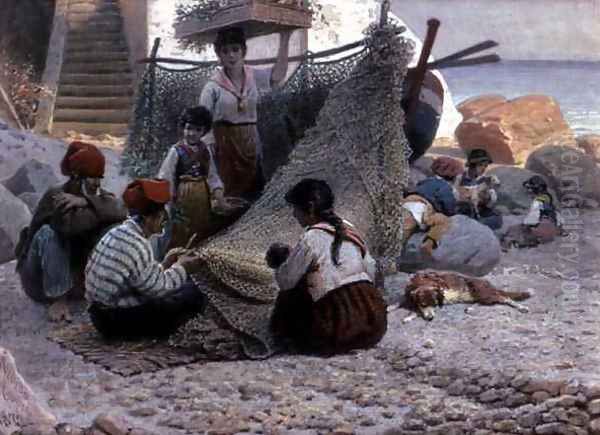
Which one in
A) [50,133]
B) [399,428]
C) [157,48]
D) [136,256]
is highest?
[157,48]

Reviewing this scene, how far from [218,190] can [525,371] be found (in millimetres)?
983

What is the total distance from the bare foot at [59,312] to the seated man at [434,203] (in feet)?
3.11

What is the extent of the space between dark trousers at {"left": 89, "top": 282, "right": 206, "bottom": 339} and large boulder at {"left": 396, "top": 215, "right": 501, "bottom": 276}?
600mm

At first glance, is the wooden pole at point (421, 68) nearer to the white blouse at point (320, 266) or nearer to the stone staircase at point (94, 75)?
the white blouse at point (320, 266)

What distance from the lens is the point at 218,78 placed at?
12.1 feet

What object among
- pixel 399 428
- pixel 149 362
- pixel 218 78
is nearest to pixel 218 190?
pixel 218 78

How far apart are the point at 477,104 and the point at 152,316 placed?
1.06 m

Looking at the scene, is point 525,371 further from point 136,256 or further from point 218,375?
point 136,256

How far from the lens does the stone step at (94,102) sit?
367cm

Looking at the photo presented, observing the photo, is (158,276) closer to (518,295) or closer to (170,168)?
(170,168)

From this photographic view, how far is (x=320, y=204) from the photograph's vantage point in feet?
11.4

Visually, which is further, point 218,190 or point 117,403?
point 218,190

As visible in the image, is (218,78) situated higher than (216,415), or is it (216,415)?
(218,78)

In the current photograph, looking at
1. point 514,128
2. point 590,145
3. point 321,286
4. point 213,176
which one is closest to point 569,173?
point 590,145
